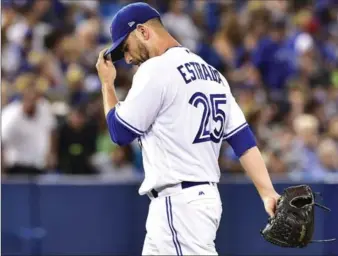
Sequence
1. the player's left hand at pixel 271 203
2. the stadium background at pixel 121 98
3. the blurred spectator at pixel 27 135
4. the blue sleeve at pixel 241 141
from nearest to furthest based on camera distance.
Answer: the player's left hand at pixel 271 203, the blue sleeve at pixel 241 141, the stadium background at pixel 121 98, the blurred spectator at pixel 27 135

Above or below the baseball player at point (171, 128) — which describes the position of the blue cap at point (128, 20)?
above

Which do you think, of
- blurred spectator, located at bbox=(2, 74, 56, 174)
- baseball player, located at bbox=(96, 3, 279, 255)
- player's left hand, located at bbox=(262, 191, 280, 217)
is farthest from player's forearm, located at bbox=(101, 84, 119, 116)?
blurred spectator, located at bbox=(2, 74, 56, 174)

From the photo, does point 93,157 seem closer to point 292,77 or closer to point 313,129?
point 313,129

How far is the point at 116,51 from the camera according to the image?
489cm

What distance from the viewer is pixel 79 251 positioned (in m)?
9.70

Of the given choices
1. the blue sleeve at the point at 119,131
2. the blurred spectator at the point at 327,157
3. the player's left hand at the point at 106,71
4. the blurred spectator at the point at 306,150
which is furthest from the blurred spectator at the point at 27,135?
the blue sleeve at the point at 119,131

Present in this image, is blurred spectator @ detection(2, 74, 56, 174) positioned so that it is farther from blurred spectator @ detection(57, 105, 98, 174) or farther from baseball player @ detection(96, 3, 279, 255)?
baseball player @ detection(96, 3, 279, 255)

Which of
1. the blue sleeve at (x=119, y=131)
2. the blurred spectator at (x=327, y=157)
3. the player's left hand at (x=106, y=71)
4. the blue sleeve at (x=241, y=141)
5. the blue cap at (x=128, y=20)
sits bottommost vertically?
the blurred spectator at (x=327, y=157)

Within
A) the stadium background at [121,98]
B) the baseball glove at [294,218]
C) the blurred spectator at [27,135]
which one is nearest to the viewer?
the baseball glove at [294,218]

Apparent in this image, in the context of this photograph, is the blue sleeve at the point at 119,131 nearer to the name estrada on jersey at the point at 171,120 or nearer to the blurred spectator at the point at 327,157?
the name estrada on jersey at the point at 171,120

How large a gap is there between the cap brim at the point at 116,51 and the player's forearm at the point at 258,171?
0.82 metres

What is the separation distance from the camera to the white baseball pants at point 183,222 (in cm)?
461

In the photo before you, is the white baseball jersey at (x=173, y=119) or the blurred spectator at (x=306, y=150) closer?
the white baseball jersey at (x=173, y=119)

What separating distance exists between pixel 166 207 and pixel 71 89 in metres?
7.29
